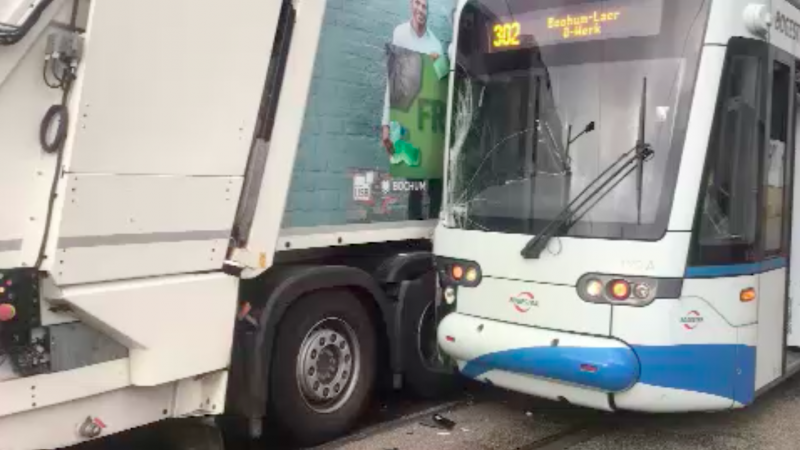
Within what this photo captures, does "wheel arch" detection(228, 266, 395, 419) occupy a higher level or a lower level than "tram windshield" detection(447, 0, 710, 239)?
lower

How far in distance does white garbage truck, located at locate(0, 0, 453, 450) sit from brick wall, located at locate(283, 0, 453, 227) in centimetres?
1

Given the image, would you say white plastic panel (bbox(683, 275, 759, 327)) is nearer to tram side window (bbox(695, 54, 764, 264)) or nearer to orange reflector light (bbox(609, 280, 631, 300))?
tram side window (bbox(695, 54, 764, 264))

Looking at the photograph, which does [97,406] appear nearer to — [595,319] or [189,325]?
[189,325]

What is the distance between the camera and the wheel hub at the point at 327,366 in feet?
15.8

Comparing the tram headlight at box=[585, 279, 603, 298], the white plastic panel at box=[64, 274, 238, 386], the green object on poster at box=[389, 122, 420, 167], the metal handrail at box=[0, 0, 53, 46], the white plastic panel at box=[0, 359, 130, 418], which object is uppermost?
the metal handrail at box=[0, 0, 53, 46]

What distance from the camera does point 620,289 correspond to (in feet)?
14.7

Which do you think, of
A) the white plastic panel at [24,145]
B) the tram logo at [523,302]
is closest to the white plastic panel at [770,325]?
the tram logo at [523,302]

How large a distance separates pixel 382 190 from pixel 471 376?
4.39 feet

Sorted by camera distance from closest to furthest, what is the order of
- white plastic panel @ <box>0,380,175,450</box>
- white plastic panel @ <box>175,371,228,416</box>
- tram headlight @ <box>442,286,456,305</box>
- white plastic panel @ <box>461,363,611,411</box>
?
white plastic panel @ <box>0,380,175,450</box> < white plastic panel @ <box>175,371,228,416</box> < white plastic panel @ <box>461,363,611,411</box> < tram headlight @ <box>442,286,456,305</box>

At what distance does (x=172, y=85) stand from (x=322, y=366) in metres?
2.08

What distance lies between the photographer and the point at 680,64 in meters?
4.50

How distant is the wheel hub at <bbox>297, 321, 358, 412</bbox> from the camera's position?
481 cm

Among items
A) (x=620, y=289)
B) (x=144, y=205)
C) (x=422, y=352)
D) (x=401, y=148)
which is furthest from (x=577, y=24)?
(x=144, y=205)

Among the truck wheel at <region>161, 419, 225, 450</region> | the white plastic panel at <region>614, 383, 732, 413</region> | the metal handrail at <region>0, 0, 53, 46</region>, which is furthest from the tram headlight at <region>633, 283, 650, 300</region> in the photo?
the metal handrail at <region>0, 0, 53, 46</region>
